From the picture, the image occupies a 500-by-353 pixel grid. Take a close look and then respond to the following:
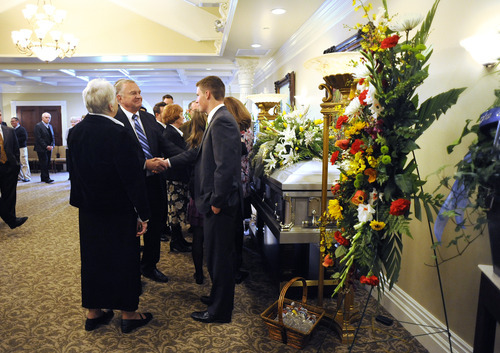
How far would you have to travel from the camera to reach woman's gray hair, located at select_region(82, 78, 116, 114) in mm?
2158

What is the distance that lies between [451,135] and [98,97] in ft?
6.52

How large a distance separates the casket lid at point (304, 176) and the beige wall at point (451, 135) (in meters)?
0.61

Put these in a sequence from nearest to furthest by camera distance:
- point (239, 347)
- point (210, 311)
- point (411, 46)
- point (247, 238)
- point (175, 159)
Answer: point (411, 46)
point (239, 347)
point (210, 311)
point (175, 159)
point (247, 238)

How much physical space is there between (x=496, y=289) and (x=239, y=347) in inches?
60.0

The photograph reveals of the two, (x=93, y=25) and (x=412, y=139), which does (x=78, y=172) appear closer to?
(x=412, y=139)

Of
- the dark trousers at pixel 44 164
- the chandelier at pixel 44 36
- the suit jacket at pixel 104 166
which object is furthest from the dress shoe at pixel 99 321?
the dark trousers at pixel 44 164

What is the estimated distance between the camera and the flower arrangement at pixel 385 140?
68.4 inches

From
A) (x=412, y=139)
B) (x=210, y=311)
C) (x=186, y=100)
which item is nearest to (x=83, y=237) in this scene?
(x=210, y=311)

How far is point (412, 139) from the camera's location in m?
1.80

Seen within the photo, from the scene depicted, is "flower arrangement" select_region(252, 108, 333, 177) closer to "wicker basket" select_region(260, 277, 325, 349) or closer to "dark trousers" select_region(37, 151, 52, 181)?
"wicker basket" select_region(260, 277, 325, 349)

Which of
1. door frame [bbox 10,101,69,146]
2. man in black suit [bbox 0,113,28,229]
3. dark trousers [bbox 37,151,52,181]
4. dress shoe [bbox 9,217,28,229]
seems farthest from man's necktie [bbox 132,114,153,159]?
door frame [bbox 10,101,69,146]

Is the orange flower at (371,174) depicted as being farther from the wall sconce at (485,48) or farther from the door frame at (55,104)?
the door frame at (55,104)

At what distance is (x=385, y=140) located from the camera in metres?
1.84

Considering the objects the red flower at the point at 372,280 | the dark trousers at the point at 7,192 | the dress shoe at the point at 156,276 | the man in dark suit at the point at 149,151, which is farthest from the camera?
the dark trousers at the point at 7,192
